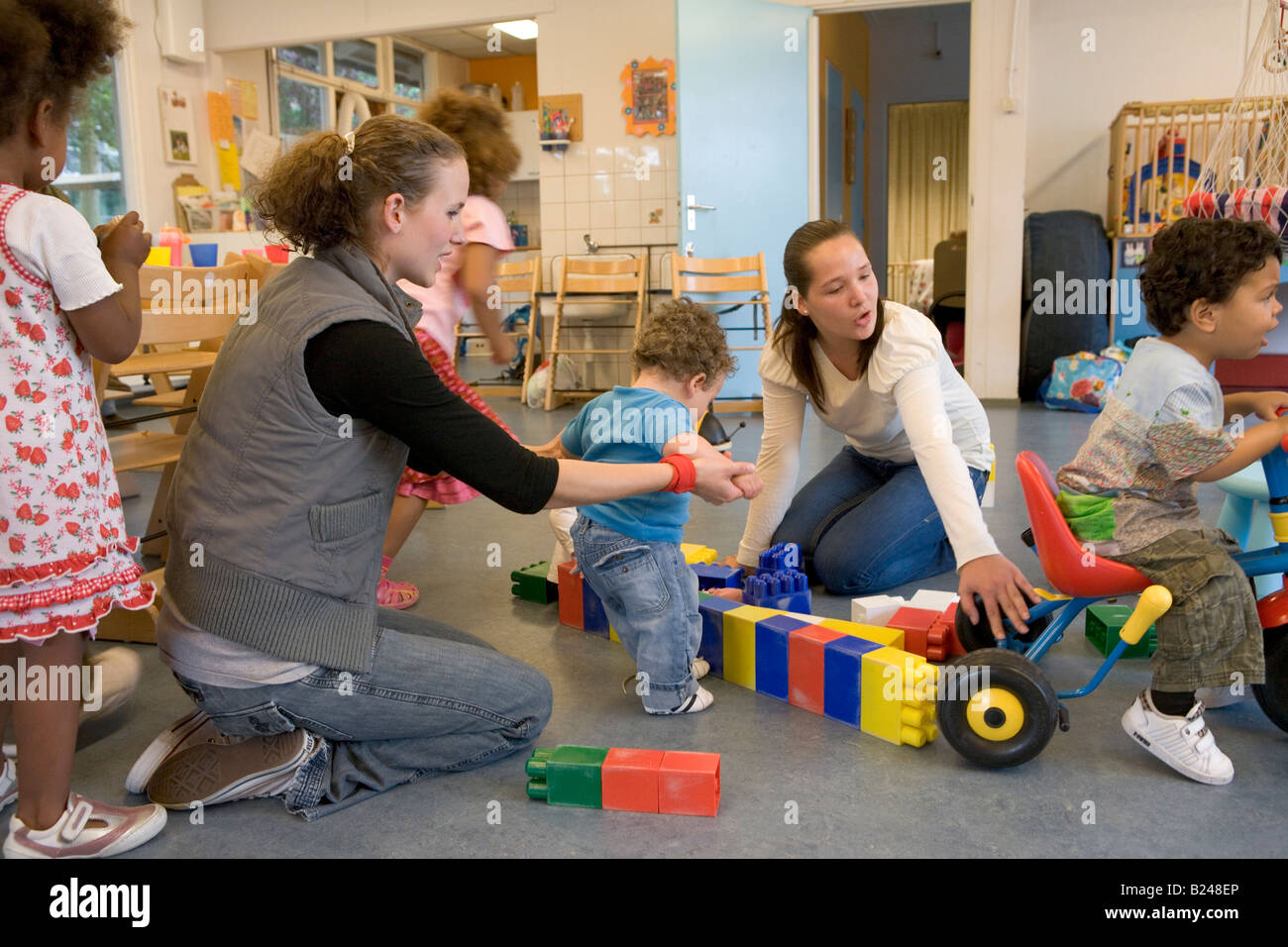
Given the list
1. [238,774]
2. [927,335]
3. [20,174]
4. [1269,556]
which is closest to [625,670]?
[238,774]

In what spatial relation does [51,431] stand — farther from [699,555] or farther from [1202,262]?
[1202,262]

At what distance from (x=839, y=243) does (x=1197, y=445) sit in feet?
2.82

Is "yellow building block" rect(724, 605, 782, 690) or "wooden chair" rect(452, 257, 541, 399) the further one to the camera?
"wooden chair" rect(452, 257, 541, 399)

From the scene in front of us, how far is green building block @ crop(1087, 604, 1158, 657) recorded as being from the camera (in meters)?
2.08

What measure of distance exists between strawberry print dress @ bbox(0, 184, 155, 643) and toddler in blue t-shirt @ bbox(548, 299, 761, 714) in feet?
2.73

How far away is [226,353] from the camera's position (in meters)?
1.51

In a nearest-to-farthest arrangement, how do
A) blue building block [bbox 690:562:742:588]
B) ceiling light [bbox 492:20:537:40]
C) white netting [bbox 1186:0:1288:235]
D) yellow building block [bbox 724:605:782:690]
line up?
1. yellow building block [bbox 724:605:782:690]
2. blue building block [bbox 690:562:742:588]
3. white netting [bbox 1186:0:1288:235]
4. ceiling light [bbox 492:20:537:40]

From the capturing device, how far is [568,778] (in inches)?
60.7

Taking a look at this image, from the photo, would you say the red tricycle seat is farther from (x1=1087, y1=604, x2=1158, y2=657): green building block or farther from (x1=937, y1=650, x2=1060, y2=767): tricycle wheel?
(x1=1087, y1=604, x2=1158, y2=657): green building block

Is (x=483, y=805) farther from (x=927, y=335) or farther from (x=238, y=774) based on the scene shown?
(x=927, y=335)

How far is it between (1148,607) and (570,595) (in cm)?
126

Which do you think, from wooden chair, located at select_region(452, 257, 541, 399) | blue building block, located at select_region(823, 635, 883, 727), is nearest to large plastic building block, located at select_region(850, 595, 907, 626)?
blue building block, located at select_region(823, 635, 883, 727)

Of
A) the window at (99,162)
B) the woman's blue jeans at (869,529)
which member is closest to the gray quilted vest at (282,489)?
the woman's blue jeans at (869,529)

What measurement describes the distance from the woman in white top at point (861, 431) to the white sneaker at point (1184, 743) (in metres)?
0.31
